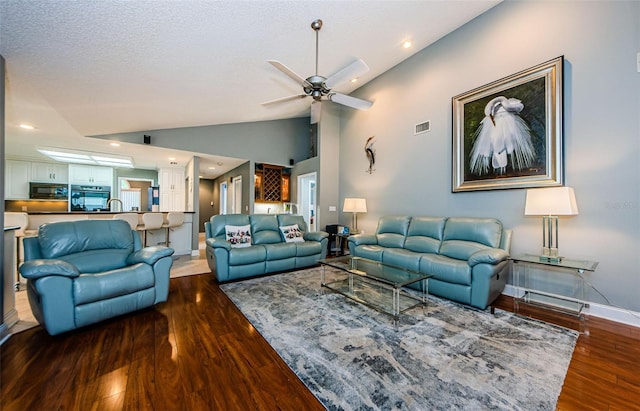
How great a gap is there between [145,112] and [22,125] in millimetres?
1900

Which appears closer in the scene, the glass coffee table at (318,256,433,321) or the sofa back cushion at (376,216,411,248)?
the glass coffee table at (318,256,433,321)

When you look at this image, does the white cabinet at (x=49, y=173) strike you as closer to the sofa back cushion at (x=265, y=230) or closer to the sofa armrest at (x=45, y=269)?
the sofa back cushion at (x=265, y=230)

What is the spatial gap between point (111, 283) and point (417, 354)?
109 inches

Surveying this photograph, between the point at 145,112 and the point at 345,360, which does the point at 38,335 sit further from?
the point at 145,112

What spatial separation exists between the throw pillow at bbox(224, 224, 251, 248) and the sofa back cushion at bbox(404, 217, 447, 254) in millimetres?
2617

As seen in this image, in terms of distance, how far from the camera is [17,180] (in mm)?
5738

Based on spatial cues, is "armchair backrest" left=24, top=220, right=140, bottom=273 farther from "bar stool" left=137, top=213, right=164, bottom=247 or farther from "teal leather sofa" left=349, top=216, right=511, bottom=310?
"teal leather sofa" left=349, top=216, right=511, bottom=310

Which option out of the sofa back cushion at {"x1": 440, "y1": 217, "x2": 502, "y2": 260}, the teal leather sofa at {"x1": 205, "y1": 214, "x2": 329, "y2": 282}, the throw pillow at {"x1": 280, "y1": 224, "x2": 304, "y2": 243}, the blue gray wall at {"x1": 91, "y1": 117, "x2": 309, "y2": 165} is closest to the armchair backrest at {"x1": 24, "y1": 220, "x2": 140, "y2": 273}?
the teal leather sofa at {"x1": 205, "y1": 214, "x2": 329, "y2": 282}

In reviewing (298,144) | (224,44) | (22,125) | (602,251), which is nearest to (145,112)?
(22,125)

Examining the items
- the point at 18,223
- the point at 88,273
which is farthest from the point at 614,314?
the point at 18,223

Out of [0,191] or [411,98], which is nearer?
[0,191]

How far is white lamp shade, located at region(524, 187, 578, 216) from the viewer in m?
2.38

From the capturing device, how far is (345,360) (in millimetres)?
1734

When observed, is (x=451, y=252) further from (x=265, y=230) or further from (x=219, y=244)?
(x=219, y=244)
